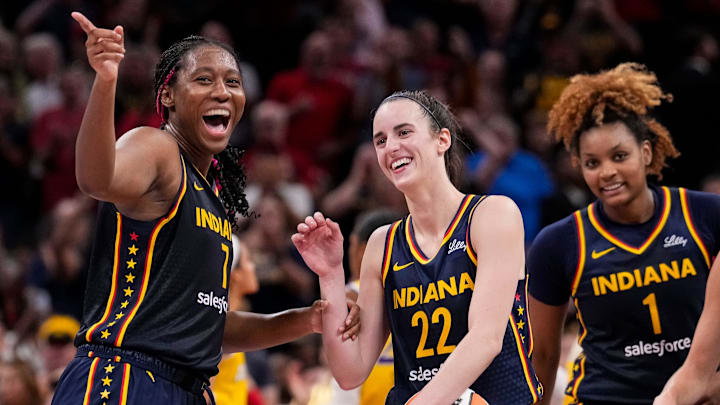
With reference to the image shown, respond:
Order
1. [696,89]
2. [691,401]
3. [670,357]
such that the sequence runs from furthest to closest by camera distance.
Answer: [696,89] < [670,357] < [691,401]

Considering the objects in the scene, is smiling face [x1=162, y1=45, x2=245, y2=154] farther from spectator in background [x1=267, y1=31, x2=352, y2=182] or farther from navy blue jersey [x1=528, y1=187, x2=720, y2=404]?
spectator in background [x1=267, y1=31, x2=352, y2=182]

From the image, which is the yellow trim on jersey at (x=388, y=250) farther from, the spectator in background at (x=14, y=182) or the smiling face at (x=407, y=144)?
the spectator in background at (x=14, y=182)

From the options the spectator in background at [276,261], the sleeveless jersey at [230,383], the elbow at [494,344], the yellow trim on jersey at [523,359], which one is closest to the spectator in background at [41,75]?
the spectator in background at [276,261]

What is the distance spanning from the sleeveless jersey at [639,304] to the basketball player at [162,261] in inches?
76.2

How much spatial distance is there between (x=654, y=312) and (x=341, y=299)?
1.57m

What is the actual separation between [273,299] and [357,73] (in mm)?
3066

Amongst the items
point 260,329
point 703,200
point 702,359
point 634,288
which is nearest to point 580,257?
point 634,288

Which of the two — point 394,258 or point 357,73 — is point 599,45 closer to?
point 357,73

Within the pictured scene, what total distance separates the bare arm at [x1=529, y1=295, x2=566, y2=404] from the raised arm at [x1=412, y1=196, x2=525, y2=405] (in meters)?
1.19

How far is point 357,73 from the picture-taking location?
1109cm

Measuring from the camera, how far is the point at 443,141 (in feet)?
14.2

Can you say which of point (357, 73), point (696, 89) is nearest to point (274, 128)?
point (357, 73)

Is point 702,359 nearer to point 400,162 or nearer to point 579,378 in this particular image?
point 579,378

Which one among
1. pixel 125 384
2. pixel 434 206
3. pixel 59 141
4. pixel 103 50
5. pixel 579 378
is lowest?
pixel 125 384
